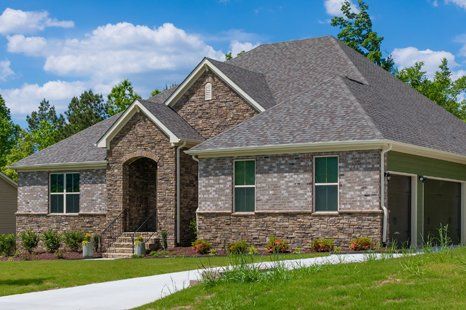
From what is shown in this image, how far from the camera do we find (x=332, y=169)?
2462 centimetres

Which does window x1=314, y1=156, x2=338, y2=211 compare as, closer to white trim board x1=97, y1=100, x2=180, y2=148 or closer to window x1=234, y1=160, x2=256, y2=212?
window x1=234, y1=160, x2=256, y2=212

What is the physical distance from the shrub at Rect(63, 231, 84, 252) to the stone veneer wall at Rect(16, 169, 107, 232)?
0.96 metres

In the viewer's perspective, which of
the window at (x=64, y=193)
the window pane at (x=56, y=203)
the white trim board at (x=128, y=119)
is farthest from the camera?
the window pane at (x=56, y=203)

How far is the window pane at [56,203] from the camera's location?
33500 mm

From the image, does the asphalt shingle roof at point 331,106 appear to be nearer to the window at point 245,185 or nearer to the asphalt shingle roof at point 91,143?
the window at point 245,185

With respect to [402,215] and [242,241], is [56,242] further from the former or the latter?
[402,215]

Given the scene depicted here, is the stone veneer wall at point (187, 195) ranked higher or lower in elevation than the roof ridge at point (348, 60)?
lower

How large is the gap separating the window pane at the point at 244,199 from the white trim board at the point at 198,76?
3928 millimetres

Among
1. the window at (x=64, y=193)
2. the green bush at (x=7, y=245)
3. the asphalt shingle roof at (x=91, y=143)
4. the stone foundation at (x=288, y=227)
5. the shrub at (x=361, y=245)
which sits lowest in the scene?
the green bush at (x=7, y=245)

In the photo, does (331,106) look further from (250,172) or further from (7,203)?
(7,203)

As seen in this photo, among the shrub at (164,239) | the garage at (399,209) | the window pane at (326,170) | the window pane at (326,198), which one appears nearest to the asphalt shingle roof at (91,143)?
the shrub at (164,239)

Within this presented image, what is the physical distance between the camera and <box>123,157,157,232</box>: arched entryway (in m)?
30.2

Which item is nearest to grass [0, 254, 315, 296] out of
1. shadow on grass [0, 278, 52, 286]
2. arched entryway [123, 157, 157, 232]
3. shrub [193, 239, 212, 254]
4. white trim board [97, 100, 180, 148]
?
shadow on grass [0, 278, 52, 286]

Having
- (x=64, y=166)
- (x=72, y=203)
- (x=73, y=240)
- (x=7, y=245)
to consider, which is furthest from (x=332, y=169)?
(x=7, y=245)
